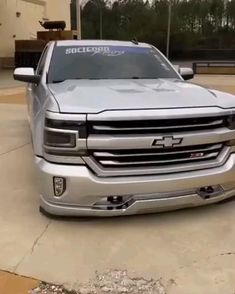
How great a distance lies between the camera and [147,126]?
384 centimetres

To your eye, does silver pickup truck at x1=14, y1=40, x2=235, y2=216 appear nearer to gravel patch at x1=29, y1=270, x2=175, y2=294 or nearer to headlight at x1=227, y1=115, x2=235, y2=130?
headlight at x1=227, y1=115, x2=235, y2=130

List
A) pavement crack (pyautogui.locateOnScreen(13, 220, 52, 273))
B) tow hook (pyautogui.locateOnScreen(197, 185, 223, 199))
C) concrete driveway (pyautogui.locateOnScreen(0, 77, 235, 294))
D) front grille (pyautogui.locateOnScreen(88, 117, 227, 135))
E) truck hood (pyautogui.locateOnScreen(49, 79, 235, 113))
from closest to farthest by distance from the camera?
concrete driveway (pyautogui.locateOnScreen(0, 77, 235, 294)), pavement crack (pyautogui.locateOnScreen(13, 220, 52, 273)), front grille (pyautogui.locateOnScreen(88, 117, 227, 135)), truck hood (pyautogui.locateOnScreen(49, 79, 235, 113)), tow hook (pyautogui.locateOnScreen(197, 185, 223, 199))

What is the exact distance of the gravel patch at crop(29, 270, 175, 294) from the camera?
3180mm

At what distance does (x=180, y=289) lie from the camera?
3.19 metres

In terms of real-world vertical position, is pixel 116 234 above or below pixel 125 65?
below

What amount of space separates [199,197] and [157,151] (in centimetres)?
58

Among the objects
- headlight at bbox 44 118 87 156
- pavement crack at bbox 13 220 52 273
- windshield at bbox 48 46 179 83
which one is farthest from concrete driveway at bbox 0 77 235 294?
windshield at bbox 48 46 179 83

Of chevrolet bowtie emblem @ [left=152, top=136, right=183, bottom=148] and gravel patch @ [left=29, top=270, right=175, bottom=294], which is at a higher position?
chevrolet bowtie emblem @ [left=152, top=136, right=183, bottom=148]

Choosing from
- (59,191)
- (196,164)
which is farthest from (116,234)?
(196,164)

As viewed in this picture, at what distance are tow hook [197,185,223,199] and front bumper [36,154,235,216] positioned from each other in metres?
0.04

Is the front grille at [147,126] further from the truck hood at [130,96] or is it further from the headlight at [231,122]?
the headlight at [231,122]

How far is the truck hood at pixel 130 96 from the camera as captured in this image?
12.8 ft

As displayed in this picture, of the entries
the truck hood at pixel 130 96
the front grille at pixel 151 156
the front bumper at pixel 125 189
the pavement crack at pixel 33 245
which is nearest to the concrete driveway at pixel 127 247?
the pavement crack at pixel 33 245

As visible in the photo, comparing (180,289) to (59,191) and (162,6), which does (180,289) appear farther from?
(162,6)
